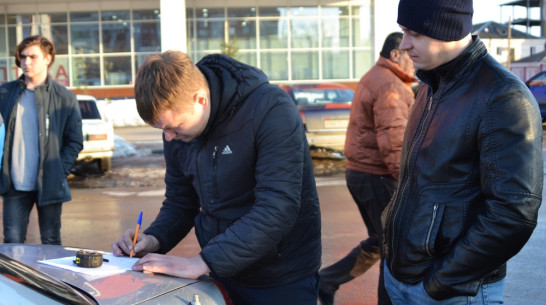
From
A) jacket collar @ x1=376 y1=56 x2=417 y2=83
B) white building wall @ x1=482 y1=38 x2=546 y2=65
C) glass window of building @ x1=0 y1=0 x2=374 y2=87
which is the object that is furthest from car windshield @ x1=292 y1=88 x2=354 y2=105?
white building wall @ x1=482 y1=38 x2=546 y2=65

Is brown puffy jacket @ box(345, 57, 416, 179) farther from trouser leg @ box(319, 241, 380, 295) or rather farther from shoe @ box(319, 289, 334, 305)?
shoe @ box(319, 289, 334, 305)

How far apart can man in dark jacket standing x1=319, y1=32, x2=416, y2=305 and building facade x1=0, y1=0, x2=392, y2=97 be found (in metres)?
29.3

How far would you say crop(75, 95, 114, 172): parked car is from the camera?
1247 cm

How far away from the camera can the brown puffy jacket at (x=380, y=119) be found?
4.29 m

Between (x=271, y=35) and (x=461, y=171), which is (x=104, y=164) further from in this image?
(x=271, y=35)

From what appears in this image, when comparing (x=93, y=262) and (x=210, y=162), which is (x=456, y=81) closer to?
(x=210, y=162)

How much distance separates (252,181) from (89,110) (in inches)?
419

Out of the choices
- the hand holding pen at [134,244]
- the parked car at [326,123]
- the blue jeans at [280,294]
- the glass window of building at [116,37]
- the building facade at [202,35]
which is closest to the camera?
the blue jeans at [280,294]

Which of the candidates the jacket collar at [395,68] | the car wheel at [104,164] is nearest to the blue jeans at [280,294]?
the jacket collar at [395,68]

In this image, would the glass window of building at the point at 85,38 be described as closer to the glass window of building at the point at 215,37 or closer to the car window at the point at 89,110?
the glass window of building at the point at 215,37

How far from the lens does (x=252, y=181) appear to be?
2.62 metres

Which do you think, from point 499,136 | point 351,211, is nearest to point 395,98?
point 499,136

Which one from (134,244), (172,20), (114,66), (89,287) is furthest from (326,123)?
(114,66)

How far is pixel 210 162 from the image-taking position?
2.64m
